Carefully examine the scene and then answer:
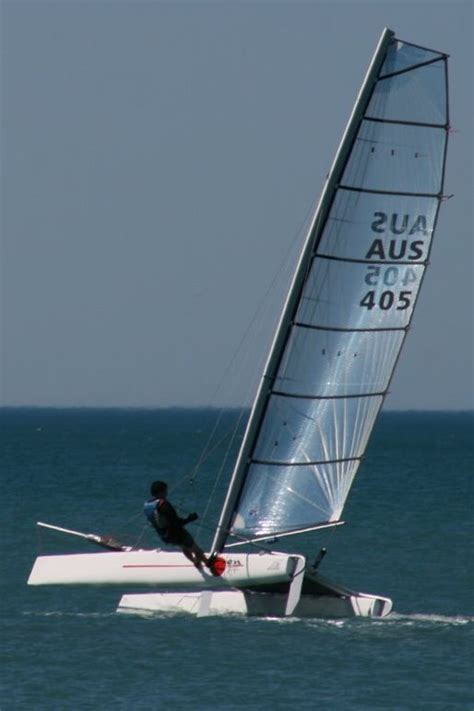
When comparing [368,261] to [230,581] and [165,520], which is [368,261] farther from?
[230,581]

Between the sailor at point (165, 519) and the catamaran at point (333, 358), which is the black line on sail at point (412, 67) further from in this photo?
the sailor at point (165, 519)

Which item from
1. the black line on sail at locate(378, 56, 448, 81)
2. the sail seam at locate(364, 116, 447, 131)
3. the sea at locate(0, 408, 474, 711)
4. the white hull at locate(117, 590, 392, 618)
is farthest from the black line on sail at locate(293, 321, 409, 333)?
the sea at locate(0, 408, 474, 711)

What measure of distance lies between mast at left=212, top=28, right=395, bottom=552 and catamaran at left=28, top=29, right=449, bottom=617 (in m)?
0.02

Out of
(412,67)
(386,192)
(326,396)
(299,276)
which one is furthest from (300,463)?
(412,67)

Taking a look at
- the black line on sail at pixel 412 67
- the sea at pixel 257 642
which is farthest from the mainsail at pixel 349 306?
the sea at pixel 257 642

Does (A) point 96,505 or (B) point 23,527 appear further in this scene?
(A) point 96,505

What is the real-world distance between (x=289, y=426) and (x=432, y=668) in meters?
4.06

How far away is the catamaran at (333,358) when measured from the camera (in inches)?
939

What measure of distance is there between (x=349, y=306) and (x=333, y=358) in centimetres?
72

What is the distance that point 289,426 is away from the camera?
24500mm

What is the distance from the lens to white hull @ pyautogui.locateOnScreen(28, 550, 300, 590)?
24078 millimetres

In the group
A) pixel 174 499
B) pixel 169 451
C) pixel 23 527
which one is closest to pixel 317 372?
pixel 23 527

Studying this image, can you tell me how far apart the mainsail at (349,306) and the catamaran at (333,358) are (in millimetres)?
13

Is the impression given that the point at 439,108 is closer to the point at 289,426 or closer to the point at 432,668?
the point at 289,426
